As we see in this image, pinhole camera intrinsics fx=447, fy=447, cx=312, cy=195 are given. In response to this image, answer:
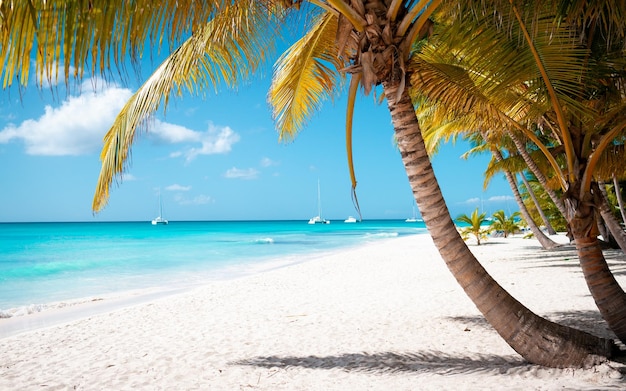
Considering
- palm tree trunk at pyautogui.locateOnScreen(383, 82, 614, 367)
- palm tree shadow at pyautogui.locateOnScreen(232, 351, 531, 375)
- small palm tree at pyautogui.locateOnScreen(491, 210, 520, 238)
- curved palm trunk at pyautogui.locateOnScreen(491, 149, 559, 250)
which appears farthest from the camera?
small palm tree at pyautogui.locateOnScreen(491, 210, 520, 238)

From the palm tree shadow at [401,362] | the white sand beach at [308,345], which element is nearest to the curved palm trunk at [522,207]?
the white sand beach at [308,345]

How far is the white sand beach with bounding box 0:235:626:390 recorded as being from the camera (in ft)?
11.9

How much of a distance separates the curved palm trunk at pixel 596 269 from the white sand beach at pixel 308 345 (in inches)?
23.5

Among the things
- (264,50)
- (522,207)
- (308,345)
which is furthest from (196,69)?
Answer: (522,207)

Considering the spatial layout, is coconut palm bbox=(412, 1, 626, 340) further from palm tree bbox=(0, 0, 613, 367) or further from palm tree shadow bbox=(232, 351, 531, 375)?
palm tree shadow bbox=(232, 351, 531, 375)

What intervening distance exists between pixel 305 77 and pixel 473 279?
346cm

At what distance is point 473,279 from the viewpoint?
345cm

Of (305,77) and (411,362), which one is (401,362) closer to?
(411,362)

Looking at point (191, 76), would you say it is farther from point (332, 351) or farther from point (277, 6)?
point (332, 351)

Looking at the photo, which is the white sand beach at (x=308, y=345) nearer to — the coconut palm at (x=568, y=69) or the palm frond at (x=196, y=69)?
the coconut palm at (x=568, y=69)

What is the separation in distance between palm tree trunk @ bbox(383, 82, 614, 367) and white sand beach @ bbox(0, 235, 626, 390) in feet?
0.51

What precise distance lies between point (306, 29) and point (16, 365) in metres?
5.12

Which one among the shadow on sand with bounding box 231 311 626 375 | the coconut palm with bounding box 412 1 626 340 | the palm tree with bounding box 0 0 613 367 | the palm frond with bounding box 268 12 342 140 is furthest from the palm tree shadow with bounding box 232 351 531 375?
the palm frond with bounding box 268 12 342 140

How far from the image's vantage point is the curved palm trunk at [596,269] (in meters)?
3.83
